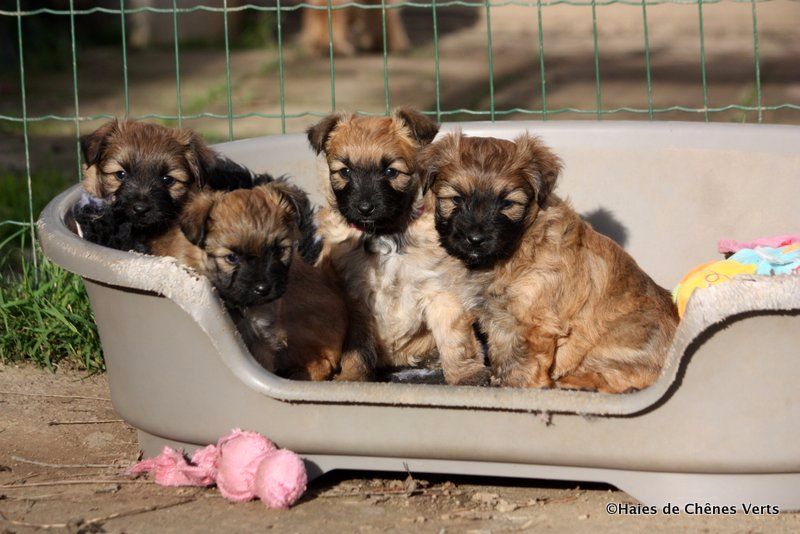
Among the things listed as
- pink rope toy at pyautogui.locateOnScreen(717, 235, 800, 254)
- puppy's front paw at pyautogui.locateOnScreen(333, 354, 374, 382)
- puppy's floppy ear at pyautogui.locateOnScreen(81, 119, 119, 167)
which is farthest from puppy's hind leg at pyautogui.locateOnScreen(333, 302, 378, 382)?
pink rope toy at pyautogui.locateOnScreen(717, 235, 800, 254)

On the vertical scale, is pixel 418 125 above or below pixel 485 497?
above

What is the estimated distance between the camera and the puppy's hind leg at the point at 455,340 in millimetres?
4188

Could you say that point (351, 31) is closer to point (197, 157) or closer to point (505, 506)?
point (197, 157)

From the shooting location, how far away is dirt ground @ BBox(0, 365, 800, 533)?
335cm

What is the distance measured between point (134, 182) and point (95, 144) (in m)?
0.23

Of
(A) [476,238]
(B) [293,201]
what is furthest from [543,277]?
(B) [293,201]

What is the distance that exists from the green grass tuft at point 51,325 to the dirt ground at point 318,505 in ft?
2.60

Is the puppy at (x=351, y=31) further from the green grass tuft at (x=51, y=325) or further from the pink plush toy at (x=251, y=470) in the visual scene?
the pink plush toy at (x=251, y=470)

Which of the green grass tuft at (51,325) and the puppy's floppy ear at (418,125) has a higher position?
the puppy's floppy ear at (418,125)

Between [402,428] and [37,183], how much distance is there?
4.57m

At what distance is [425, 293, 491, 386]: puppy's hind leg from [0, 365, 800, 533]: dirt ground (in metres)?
0.52

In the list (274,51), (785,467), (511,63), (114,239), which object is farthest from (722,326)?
(274,51)

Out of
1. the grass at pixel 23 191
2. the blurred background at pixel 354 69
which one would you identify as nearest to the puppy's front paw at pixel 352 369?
the grass at pixel 23 191

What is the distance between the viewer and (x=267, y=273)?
142 inches
